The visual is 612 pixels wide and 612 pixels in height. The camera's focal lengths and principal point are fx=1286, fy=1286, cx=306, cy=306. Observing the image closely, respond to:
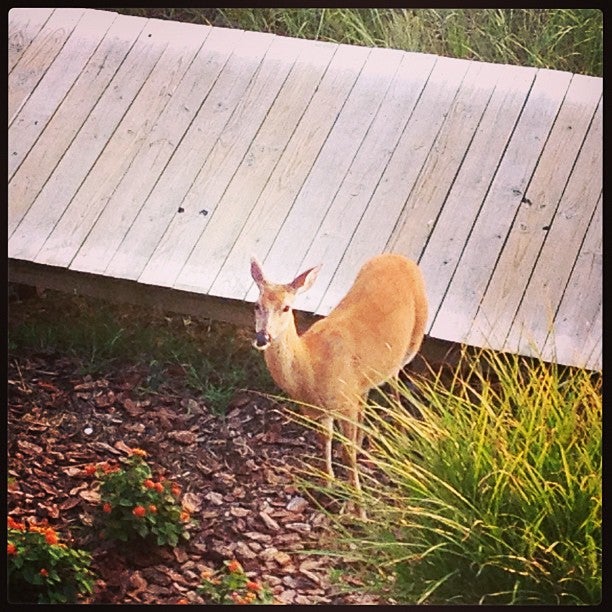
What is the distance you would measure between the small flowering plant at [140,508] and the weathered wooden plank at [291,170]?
48cm

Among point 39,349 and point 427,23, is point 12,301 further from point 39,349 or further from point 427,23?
point 427,23

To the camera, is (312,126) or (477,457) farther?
(312,126)

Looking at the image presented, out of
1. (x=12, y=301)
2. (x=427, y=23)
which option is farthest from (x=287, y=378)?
(x=427, y=23)

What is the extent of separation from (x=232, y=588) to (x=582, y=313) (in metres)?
1.05

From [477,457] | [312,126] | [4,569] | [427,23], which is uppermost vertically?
[427,23]

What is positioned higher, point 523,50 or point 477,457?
point 523,50

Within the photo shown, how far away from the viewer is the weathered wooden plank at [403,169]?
306cm

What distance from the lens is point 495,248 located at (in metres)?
3.08

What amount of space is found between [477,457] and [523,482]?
0.12 m

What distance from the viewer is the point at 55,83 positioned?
10.6ft

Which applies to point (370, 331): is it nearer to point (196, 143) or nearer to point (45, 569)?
point (196, 143)

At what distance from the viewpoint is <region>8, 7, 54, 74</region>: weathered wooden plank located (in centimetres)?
318

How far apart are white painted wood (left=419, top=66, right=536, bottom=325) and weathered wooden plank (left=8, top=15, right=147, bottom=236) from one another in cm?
90
